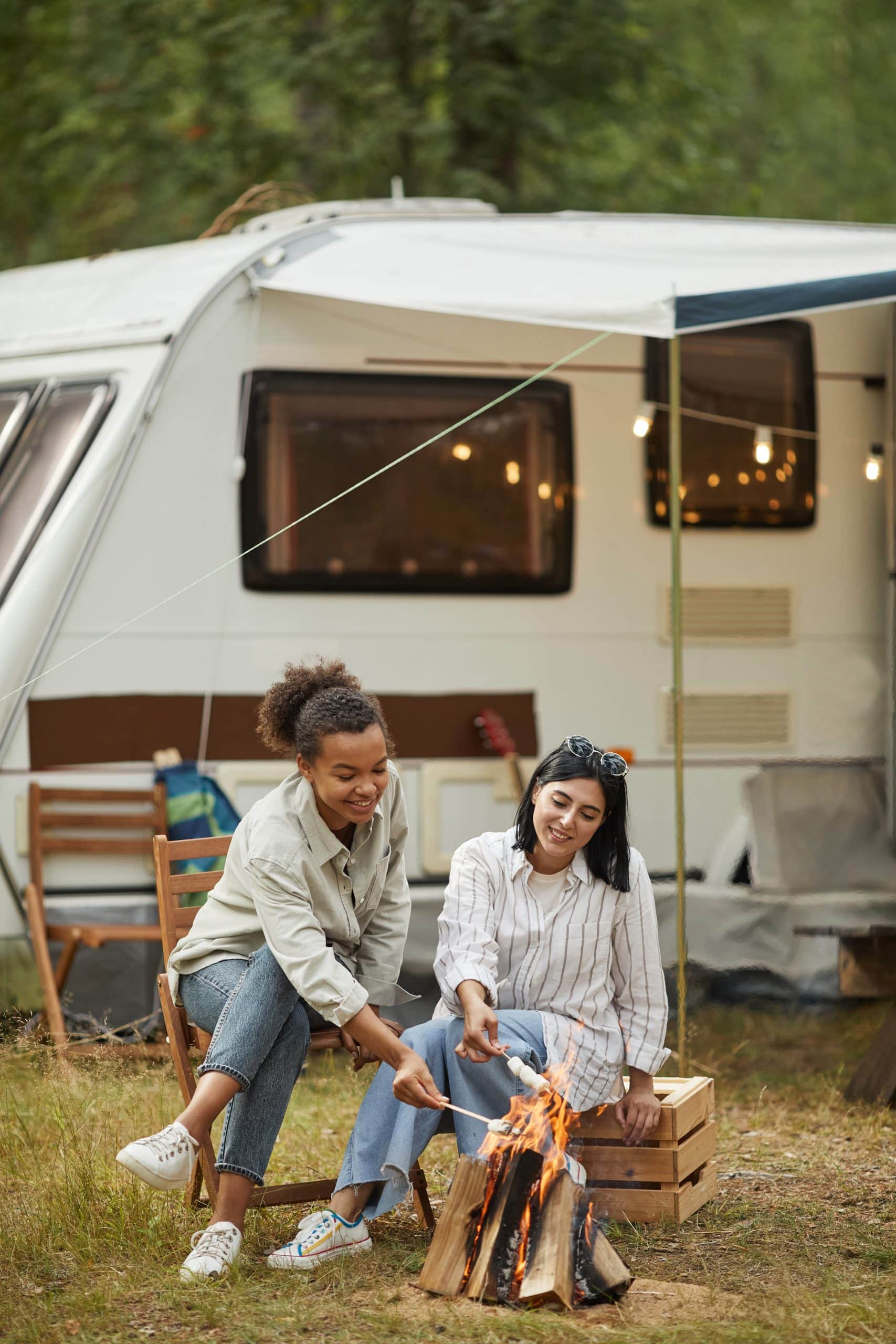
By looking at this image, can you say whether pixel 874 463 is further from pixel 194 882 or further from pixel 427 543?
pixel 194 882

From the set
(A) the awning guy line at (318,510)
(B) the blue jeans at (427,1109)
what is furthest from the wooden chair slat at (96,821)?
(B) the blue jeans at (427,1109)

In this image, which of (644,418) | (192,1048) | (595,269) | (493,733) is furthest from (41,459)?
(192,1048)

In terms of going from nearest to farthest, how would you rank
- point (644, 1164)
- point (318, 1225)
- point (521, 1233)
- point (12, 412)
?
1. point (521, 1233)
2. point (318, 1225)
3. point (644, 1164)
4. point (12, 412)

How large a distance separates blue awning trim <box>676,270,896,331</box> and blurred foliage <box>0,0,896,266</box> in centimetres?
538

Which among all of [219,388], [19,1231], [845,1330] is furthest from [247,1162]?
[219,388]

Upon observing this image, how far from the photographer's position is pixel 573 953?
11.8ft

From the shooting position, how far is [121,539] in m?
5.24

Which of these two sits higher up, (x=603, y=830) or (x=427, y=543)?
(x=427, y=543)

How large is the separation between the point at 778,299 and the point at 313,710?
201 cm

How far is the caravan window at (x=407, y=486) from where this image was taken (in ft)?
18.0

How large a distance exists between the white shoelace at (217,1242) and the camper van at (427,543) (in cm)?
204

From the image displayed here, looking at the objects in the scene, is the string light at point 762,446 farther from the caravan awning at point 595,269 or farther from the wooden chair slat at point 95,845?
the wooden chair slat at point 95,845

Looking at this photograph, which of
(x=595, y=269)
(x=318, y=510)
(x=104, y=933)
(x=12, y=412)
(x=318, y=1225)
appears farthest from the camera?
(x=12, y=412)

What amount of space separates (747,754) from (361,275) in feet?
7.11
